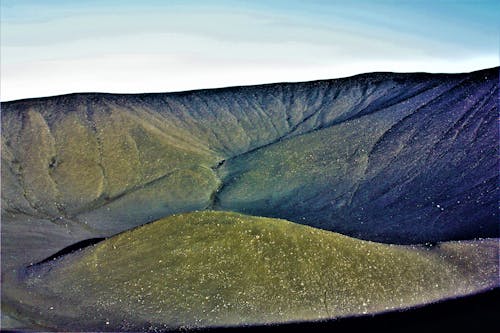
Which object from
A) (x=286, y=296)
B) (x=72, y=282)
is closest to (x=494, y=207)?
(x=286, y=296)

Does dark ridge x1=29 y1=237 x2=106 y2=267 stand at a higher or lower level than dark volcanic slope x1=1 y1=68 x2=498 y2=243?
lower

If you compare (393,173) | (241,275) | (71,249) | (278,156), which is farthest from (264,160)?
(241,275)

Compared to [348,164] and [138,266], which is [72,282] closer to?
[138,266]

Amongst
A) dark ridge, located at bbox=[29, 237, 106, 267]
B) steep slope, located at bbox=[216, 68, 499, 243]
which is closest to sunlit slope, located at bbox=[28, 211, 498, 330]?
dark ridge, located at bbox=[29, 237, 106, 267]

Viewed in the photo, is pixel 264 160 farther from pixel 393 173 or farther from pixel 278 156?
pixel 393 173

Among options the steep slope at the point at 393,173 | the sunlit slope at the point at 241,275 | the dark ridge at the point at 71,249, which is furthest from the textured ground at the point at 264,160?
the sunlit slope at the point at 241,275

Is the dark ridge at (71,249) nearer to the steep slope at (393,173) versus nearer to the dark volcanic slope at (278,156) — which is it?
the dark volcanic slope at (278,156)

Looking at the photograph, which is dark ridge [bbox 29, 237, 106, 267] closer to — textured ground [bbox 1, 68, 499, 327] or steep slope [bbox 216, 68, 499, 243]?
textured ground [bbox 1, 68, 499, 327]

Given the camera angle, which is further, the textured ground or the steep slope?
the textured ground
